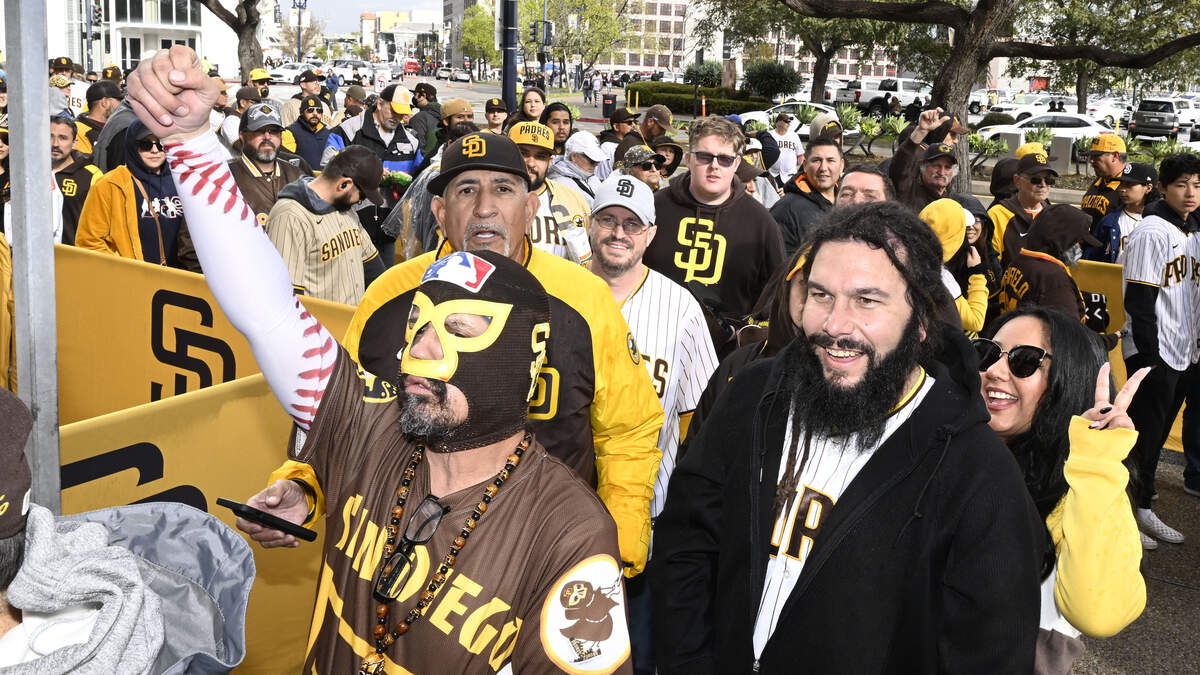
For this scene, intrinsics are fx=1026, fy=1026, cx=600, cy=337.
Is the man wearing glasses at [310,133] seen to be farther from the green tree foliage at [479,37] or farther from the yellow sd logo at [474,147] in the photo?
the green tree foliage at [479,37]

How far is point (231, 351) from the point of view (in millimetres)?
4961

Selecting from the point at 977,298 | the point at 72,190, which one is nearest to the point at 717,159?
the point at 977,298

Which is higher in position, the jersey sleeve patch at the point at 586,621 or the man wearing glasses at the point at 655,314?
the man wearing glasses at the point at 655,314

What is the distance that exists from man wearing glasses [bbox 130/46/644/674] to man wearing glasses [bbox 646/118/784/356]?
3346mm

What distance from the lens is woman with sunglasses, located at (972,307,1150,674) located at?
2566 mm

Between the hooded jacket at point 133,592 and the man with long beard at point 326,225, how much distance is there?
12.8 feet

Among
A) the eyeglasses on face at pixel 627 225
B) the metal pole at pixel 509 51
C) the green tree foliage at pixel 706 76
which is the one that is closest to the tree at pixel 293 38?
the green tree foliage at pixel 706 76

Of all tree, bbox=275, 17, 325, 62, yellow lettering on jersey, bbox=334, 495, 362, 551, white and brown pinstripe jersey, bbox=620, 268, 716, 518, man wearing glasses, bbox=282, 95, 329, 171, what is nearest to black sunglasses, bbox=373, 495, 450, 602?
yellow lettering on jersey, bbox=334, 495, 362, 551

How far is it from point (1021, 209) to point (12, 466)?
23.0ft

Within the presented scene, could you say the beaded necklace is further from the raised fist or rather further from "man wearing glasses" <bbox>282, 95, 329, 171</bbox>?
"man wearing glasses" <bbox>282, 95, 329, 171</bbox>

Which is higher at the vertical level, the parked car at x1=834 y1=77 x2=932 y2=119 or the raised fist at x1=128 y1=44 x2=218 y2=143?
the parked car at x1=834 y1=77 x2=932 y2=119

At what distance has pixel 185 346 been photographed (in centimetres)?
522

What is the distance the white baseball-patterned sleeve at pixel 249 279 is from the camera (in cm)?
208

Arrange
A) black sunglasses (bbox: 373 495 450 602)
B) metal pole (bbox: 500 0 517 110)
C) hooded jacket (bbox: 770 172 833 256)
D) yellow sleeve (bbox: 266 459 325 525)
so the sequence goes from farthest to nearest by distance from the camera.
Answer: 1. metal pole (bbox: 500 0 517 110)
2. hooded jacket (bbox: 770 172 833 256)
3. yellow sleeve (bbox: 266 459 325 525)
4. black sunglasses (bbox: 373 495 450 602)
